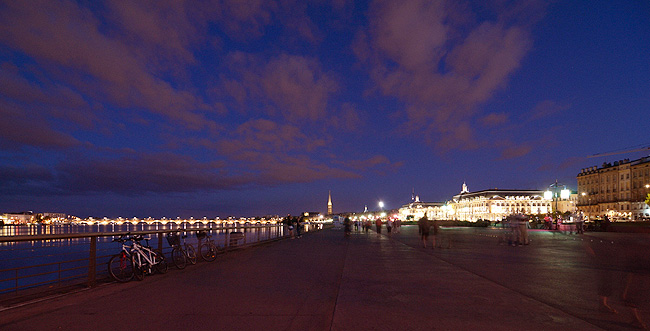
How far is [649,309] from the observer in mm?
7324

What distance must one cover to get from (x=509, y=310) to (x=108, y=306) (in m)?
7.01

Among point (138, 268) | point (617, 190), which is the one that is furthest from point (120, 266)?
point (617, 190)

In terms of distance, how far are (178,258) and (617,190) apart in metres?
136

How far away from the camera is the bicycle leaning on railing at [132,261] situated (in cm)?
1029

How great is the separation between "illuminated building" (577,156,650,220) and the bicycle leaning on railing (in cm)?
11846

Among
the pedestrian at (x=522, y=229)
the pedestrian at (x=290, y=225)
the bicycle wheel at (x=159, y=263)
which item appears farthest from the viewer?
the pedestrian at (x=290, y=225)

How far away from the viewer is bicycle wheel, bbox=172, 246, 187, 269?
43.5 ft

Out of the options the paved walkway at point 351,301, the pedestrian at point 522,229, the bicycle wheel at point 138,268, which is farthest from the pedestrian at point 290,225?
the bicycle wheel at point 138,268

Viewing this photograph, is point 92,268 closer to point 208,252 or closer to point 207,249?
point 208,252

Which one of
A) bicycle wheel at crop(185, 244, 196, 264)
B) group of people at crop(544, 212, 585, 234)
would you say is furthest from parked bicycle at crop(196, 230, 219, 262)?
group of people at crop(544, 212, 585, 234)

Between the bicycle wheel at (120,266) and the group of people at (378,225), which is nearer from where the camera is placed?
the bicycle wheel at (120,266)

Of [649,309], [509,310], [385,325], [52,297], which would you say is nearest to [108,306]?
[52,297]

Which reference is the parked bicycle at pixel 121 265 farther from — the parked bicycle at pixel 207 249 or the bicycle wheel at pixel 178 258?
the parked bicycle at pixel 207 249

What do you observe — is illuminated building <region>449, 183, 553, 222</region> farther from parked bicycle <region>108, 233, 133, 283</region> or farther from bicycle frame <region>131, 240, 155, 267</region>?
parked bicycle <region>108, 233, 133, 283</region>
